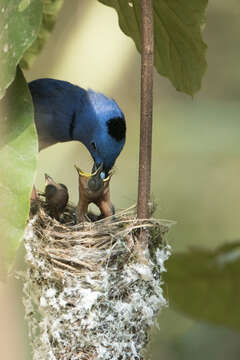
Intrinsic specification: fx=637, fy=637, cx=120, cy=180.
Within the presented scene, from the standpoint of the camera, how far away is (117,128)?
2846 millimetres

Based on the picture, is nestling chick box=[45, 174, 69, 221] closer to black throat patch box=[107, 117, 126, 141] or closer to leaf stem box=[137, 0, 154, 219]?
black throat patch box=[107, 117, 126, 141]

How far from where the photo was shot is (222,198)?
195 inches

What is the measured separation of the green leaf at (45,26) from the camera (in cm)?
266

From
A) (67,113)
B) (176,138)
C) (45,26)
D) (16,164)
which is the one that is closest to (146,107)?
(16,164)

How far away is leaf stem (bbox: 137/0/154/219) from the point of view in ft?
5.65

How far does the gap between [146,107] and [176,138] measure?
2.99 metres

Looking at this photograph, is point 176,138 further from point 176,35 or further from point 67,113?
point 176,35

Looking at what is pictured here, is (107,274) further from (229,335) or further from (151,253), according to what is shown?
(229,335)

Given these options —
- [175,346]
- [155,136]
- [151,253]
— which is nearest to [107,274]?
[151,253]

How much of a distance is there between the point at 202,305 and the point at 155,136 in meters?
2.34

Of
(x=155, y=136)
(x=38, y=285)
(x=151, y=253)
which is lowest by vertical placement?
(x=38, y=285)

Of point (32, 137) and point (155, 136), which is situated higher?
point (155, 136)

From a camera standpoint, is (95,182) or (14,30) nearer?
(14,30)

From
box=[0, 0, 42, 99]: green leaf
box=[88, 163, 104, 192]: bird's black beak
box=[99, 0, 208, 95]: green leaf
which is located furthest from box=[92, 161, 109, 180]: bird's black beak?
box=[0, 0, 42, 99]: green leaf
